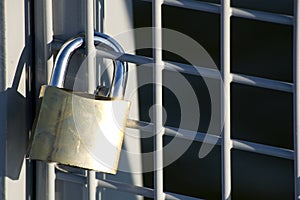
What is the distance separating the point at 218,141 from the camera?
1136 millimetres

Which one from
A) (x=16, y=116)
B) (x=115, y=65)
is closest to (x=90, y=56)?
(x=115, y=65)

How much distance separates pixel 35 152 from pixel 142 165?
0.22m

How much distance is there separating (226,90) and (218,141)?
0.24ft

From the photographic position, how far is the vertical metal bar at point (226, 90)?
3.55ft

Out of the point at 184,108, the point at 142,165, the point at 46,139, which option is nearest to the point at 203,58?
the point at 184,108

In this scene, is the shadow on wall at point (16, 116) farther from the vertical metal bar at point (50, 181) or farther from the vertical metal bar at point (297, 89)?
the vertical metal bar at point (297, 89)

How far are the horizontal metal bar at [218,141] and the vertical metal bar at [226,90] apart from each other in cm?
2

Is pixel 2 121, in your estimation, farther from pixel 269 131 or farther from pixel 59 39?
pixel 269 131

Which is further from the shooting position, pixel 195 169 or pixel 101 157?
pixel 195 169

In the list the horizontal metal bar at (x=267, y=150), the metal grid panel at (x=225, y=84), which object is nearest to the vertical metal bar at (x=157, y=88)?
the metal grid panel at (x=225, y=84)

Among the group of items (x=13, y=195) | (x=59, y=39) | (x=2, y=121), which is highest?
(x=59, y=39)

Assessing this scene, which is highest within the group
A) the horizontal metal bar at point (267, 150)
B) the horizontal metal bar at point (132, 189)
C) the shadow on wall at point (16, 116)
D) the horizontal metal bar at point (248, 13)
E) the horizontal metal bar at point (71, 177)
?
the horizontal metal bar at point (248, 13)

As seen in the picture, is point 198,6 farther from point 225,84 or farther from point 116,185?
point 116,185

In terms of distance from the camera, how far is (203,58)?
1285 mm
